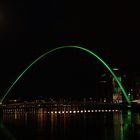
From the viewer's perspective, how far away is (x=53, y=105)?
505 feet

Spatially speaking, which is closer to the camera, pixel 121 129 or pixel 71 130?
pixel 121 129

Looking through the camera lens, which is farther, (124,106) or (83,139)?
(124,106)

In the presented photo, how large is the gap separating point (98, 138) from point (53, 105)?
128156 millimetres

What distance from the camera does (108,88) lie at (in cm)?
18438

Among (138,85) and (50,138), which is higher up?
(138,85)

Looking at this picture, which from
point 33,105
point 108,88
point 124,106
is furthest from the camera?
point 108,88

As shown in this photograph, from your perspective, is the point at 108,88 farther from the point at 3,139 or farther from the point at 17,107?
the point at 3,139

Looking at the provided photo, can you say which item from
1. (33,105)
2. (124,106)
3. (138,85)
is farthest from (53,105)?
(124,106)

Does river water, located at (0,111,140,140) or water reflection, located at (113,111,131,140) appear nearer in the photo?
water reflection, located at (113,111,131,140)

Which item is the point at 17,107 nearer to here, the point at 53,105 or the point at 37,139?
the point at 53,105

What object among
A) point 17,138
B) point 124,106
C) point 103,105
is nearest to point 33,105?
point 103,105

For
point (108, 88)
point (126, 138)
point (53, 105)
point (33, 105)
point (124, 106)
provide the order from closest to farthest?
point (126, 138) → point (124, 106) → point (33, 105) → point (53, 105) → point (108, 88)

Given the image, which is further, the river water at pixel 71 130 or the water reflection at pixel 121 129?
the river water at pixel 71 130

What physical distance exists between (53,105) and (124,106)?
5030 cm
